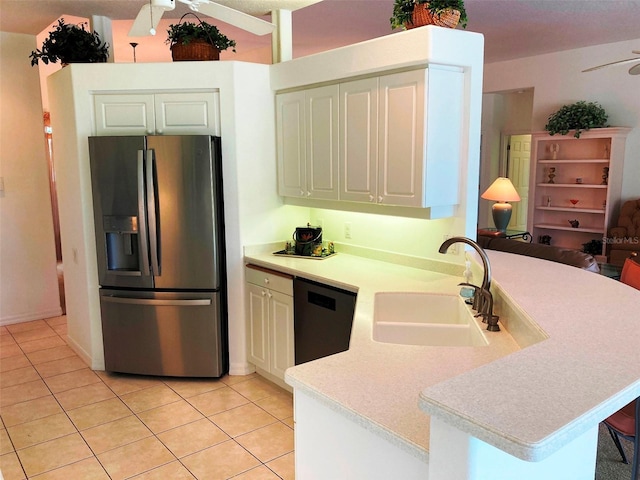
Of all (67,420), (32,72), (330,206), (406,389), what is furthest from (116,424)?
(32,72)

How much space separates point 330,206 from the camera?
3.61 m

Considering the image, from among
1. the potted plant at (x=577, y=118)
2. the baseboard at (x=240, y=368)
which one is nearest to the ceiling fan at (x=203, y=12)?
the baseboard at (x=240, y=368)

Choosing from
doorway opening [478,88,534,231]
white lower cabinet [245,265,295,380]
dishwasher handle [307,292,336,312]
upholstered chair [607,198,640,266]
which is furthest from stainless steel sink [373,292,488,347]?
doorway opening [478,88,534,231]

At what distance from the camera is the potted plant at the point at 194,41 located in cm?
360

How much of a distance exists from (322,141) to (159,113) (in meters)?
1.19

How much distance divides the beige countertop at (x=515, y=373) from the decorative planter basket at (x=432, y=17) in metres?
1.33

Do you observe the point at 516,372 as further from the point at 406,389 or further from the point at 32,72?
the point at 32,72

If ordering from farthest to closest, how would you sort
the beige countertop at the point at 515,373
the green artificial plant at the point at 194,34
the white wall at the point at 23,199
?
the white wall at the point at 23,199 < the green artificial plant at the point at 194,34 < the beige countertop at the point at 515,373

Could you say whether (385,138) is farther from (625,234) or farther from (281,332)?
(625,234)

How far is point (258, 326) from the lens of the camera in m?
3.70

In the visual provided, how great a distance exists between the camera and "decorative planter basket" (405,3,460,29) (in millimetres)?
2744

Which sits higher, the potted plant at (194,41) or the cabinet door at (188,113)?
the potted plant at (194,41)

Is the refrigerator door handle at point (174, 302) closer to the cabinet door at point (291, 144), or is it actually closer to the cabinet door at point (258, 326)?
the cabinet door at point (258, 326)
